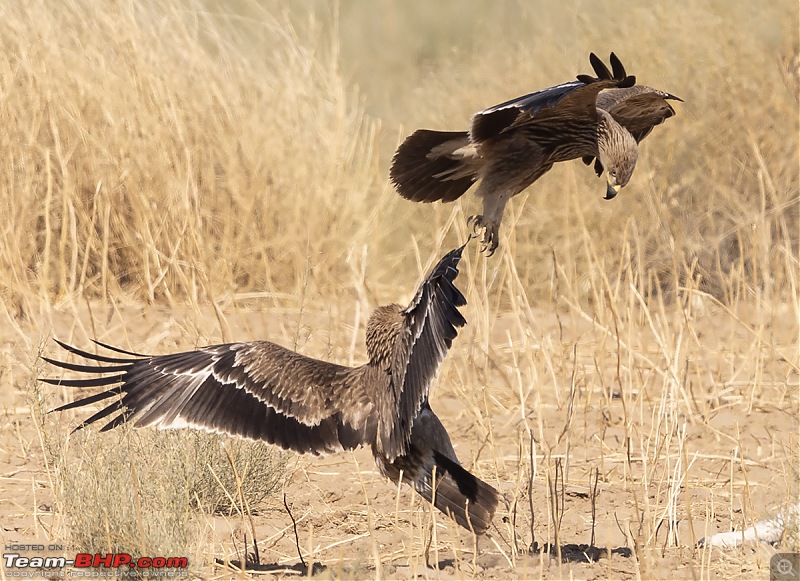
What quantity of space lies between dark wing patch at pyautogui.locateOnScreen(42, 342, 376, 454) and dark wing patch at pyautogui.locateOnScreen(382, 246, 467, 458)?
Result: 31 centimetres

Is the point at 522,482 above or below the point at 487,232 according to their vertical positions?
below

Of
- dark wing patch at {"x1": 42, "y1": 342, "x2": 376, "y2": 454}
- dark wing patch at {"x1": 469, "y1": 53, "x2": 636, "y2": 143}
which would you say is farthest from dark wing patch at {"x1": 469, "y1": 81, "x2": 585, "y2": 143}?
dark wing patch at {"x1": 42, "y1": 342, "x2": 376, "y2": 454}

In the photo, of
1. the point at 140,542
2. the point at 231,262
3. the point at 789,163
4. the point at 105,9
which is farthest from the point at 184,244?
the point at 789,163

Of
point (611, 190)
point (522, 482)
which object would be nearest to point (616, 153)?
point (611, 190)

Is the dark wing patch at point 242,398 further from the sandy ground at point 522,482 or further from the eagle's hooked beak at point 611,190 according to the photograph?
the eagle's hooked beak at point 611,190

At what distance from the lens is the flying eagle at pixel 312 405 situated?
4.32 meters

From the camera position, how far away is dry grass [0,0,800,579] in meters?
5.63

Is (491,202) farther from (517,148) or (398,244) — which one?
(398,244)

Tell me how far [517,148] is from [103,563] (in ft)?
8.31

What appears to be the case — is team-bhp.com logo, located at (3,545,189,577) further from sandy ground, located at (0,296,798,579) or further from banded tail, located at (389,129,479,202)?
banded tail, located at (389,129,479,202)

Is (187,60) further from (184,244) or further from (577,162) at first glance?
(577,162)

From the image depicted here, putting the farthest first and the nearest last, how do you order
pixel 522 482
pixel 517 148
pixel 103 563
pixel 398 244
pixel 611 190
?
pixel 398 244 < pixel 522 482 < pixel 517 148 < pixel 611 190 < pixel 103 563

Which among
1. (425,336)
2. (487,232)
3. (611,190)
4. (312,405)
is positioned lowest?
(312,405)

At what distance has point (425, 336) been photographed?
4055mm
